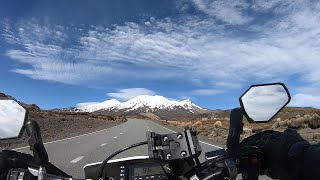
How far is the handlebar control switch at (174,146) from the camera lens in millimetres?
2365

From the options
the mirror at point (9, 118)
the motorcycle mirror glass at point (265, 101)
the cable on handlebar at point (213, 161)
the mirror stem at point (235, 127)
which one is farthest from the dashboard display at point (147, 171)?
the mirror at point (9, 118)

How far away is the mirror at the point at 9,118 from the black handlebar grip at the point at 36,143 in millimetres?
154

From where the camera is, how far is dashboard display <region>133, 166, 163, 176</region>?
7.53ft

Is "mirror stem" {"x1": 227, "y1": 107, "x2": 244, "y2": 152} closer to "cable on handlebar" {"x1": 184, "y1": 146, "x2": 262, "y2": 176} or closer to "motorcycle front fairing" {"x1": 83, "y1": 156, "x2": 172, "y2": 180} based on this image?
"cable on handlebar" {"x1": 184, "y1": 146, "x2": 262, "y2": 176}

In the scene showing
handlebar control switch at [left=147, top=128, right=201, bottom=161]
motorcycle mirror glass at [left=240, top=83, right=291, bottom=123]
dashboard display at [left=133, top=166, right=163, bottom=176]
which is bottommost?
dashboard display at [left=133, top=166, right=163, bottom=176]

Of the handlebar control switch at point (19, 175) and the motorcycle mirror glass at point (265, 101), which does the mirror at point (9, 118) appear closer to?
→ the handlebar control switch at point (19, 175)

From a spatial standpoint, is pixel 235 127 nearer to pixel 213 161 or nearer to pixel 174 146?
pixel 213 161

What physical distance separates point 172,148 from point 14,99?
86cm

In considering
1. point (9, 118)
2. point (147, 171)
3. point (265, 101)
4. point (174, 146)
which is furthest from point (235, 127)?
point (9, 118)

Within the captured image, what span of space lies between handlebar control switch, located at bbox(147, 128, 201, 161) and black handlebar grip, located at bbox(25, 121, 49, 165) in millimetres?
568

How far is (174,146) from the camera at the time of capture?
239 centimetres

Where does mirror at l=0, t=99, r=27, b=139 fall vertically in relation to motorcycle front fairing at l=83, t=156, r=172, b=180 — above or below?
above

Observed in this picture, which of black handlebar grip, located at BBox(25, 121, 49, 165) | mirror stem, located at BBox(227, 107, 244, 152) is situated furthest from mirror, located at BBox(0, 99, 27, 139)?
mirror stem, located at BBox(227, 107, 244, 152)

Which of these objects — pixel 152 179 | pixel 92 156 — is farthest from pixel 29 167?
pixel 92 156
